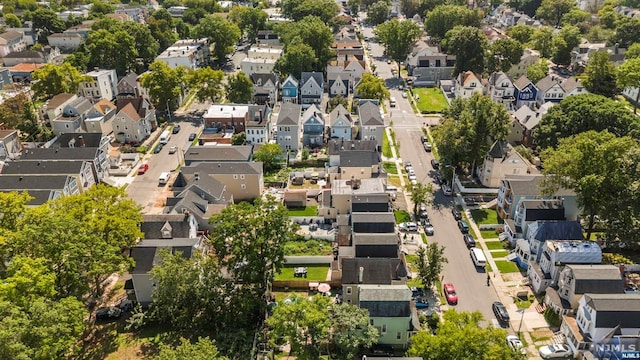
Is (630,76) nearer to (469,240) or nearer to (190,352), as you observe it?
(469,240)

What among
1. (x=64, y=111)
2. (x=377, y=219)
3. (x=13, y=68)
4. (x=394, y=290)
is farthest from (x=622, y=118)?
(x=13, y=68)

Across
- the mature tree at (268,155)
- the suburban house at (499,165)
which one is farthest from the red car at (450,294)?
the mature tree at (268,155)

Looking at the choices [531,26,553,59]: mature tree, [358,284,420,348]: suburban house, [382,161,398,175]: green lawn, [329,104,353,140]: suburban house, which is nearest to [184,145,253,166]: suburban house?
[329,104,353,140]: suburban house

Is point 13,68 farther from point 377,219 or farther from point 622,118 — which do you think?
point 622,118

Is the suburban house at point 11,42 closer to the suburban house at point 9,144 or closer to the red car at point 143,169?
the suburban house at point 9,144

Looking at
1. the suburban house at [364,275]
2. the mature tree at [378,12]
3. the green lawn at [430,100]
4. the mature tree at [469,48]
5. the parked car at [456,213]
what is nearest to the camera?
the suburban house at [364,275]

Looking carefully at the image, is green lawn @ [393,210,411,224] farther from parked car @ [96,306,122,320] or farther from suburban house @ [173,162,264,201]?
parked car @ [96,306,122,320]

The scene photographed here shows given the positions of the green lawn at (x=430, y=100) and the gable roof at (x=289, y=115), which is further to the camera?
the green lawn at (x=430, y=100)
